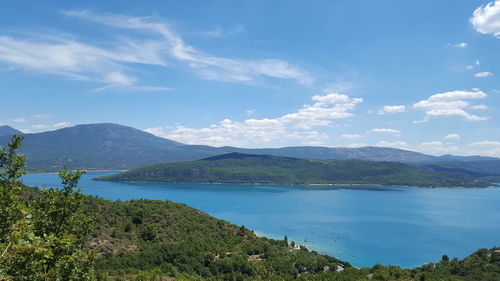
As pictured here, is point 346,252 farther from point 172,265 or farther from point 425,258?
point 172,265

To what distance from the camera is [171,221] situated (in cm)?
6756

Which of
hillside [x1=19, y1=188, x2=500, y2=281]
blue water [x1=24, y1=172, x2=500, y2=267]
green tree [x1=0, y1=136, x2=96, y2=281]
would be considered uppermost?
green tree [x1=0, y1=136, x2=96, y2=281]

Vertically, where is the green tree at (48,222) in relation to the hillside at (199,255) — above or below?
above

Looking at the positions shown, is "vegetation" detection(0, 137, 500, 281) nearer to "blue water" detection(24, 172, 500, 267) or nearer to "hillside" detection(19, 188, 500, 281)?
"hillside" detection(19, 188, 500, 281)

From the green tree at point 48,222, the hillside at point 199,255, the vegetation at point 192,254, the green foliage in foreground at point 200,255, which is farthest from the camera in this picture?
the green foliage in foreground at point 200,255

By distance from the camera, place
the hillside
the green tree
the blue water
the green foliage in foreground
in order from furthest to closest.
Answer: the blue water
the green foliage in foreground
the hillside
the green tree

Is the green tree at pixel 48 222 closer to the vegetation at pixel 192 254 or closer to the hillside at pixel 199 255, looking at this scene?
the vegetation at pixel 192 254

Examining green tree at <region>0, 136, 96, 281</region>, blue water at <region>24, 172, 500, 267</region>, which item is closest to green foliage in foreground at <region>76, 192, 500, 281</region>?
green tree at <region>0, 136, 96, 281</region>

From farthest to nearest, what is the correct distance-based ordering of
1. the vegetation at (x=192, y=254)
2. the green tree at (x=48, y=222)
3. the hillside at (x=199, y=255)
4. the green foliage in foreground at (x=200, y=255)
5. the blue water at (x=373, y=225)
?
the blue water at (x=373, y=225), the green foliage in foreground at (x=200, y=255), the hillside at (x=199, y=255), the vegetation at (x=192, y=254), the green tree at (x=48, y=222)

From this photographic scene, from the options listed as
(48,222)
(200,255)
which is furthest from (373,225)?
(48,222)

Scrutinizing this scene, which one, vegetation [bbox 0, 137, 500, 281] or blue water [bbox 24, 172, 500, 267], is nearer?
vegetation [bbox 0, 137, 500, 281]

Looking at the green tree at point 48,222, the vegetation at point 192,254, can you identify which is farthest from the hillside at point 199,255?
the green tree at point 48,222

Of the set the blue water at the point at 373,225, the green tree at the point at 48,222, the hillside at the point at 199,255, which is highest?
the green tree at the point at 48,222

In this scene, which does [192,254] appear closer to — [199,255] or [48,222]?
[199,255]
